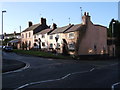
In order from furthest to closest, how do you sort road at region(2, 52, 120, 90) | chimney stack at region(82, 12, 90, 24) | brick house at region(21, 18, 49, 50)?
brick house at region(21, 18, 49, 50)
chimney stack at region(82, 12, 90, 24)
road at region(2, 52, 120, 90)

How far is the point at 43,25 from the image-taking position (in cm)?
6956

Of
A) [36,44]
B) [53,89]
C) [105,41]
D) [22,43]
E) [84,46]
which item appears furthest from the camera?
[22,43]

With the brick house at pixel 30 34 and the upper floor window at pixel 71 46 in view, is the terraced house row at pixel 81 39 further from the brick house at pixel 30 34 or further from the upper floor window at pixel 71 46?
the brick house at pixel 30 34

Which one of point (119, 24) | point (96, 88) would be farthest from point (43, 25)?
point (96, 88)

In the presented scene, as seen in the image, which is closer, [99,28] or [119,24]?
[99,28]

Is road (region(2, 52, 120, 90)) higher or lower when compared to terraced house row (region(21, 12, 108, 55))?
lower

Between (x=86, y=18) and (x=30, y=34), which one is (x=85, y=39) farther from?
(x=30, y=34)

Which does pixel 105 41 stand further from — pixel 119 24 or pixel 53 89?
pixel 53 89

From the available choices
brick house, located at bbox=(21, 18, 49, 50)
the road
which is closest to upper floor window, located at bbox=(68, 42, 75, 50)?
brick house, located at bbox=(21, 18, 49, 50)

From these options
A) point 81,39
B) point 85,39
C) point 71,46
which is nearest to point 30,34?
point 71,46

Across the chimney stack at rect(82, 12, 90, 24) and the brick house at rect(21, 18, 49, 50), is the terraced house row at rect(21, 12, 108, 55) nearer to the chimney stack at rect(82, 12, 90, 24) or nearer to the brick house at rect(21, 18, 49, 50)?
the chimney stack at rect(82, 12, 90, 24)

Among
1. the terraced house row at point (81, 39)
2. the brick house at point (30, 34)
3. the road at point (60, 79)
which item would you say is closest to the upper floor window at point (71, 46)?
the terraced house row at point (81, 39)

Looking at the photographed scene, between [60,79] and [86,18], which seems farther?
[86,18]

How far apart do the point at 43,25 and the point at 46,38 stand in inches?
429
